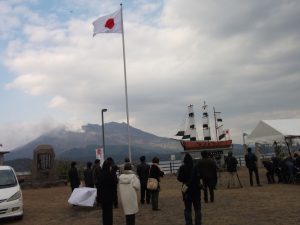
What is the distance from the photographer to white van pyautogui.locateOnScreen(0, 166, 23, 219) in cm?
1199

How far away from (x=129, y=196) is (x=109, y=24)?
15.7 meters

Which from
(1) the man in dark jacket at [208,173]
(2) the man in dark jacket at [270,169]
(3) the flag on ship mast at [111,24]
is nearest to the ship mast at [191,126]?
(3) the flag on ship mast at [111,24]

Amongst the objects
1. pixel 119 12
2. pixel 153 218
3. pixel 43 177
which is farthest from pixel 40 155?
pixel 153 218

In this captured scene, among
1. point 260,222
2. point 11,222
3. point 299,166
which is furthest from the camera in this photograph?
point 299,166

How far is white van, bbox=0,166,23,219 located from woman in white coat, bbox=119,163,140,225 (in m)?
4.61

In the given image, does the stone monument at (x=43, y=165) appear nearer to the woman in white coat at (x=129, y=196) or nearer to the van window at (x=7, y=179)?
the van window at (x=7, y=179)

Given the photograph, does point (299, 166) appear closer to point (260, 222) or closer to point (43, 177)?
point (260, 222)

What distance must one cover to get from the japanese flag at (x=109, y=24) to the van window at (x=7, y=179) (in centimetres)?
1078

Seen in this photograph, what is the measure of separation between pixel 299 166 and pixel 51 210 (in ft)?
36.6

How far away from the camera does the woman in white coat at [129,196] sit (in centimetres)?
906

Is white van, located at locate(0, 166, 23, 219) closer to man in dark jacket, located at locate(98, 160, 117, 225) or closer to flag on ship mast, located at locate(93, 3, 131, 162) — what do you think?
man in dark jacket, located at locate(98, 160, 117, 225)

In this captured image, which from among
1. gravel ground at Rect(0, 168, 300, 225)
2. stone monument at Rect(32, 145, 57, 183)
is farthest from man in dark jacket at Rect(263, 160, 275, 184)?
stone monument at Rect(32, 145, 57, 183)

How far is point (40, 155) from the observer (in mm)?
29344

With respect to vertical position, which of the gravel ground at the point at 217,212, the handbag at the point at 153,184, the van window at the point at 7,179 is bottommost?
the gravel ground at the point at 217,212
